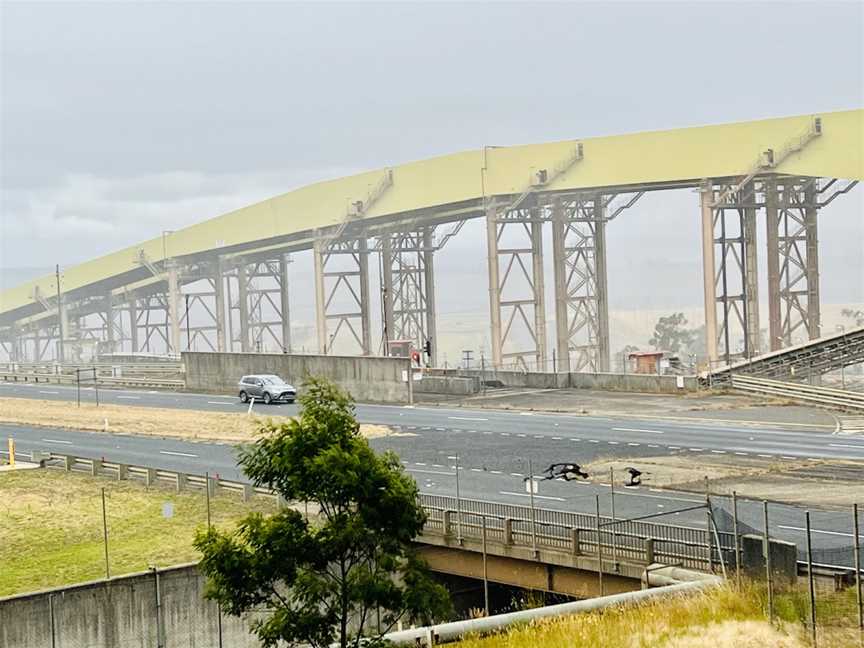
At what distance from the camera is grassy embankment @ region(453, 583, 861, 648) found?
18.2 meters

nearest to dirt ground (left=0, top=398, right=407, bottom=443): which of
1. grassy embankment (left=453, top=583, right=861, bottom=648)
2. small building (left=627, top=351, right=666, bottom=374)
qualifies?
small building (left=627, top=351, right=666, bottom=374)

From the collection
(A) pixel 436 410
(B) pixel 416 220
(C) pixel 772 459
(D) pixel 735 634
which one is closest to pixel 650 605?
(D) pixel 735 634

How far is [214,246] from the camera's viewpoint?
338 feet

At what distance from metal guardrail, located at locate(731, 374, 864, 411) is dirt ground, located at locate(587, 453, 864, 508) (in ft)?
53.6

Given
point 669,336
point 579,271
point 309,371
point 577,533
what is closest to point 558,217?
point 579,271

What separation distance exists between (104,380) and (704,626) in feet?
237

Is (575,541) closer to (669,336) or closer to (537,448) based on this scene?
(537,448)

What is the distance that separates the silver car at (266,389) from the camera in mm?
66062

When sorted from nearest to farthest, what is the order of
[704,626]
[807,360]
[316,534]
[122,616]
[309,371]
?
[704,626] → [316,534] → [122,616] → [807,360] → [309,371]

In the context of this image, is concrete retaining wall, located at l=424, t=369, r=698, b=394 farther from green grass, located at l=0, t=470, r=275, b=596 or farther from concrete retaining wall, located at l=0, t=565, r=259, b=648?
concrete retaining wall, located at l=0, t=565, r=259, b=648

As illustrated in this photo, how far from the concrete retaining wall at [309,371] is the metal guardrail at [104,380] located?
2536mm

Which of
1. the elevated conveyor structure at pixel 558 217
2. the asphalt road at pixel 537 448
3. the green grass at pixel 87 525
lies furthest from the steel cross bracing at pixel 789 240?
the green grass at pixel 87 525

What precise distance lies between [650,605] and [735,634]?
9.84 ft

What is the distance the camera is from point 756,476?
37.2 m
